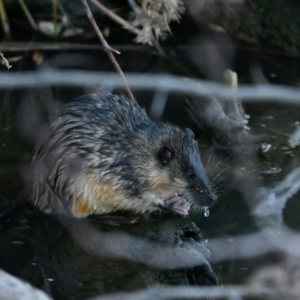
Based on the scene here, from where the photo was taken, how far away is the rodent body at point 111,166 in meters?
5.18

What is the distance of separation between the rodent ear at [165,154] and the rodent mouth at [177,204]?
0.87 ft

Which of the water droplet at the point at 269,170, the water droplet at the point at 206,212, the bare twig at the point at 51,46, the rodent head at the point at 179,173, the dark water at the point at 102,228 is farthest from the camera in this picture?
the bare twig at the point at 51,46

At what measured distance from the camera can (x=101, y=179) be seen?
523 centimetres

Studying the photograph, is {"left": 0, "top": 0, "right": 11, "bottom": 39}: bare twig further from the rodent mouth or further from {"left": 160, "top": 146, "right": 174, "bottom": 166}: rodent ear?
the rodent mouth

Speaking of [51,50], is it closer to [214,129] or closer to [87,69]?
[87,69]

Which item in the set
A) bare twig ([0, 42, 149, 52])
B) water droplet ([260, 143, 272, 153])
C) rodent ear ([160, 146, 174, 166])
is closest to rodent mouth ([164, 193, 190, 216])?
rodent ear ([160, 146, 174, 166])

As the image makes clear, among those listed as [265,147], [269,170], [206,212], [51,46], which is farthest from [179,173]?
[51,46]

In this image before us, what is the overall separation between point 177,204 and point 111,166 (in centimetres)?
57

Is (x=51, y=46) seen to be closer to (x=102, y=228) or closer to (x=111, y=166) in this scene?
(x=111, y=166)

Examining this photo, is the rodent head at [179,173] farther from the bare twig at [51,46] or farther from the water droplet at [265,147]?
the bare twig at [51,46]

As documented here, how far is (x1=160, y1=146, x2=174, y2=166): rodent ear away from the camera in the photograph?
5.25 metres

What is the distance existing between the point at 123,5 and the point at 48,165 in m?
4.15

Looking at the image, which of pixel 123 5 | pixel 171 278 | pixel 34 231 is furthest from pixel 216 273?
pixel 123 5

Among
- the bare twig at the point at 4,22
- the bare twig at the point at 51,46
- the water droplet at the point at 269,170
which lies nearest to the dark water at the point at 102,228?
the water droplet at the point at 269,170
